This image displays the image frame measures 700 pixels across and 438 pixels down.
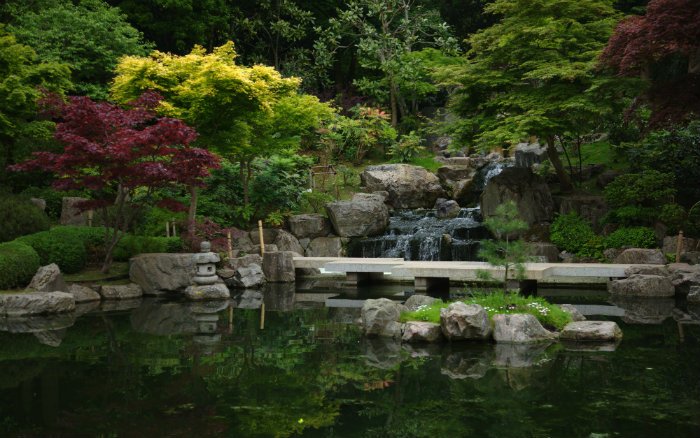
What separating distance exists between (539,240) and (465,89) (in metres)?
4.29

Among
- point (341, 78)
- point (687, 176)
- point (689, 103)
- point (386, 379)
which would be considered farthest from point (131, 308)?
point (341, 78)

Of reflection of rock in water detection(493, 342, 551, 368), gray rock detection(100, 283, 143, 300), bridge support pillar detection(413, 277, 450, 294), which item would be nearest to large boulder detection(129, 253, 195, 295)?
gray rock detection(100, 283, 143, 300)

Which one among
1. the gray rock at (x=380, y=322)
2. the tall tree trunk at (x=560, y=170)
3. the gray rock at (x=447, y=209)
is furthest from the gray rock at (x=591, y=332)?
the gray rock at (x=447, y=209)

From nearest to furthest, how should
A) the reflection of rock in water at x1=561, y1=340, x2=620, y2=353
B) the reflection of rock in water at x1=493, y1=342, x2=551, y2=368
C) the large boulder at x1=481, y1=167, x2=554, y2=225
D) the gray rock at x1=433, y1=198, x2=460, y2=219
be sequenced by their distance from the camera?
the reflection of rock in water at x1=493, y1=342, x2=551, y2=368, the reflection of rock in water at x1=561, y1=340, x2=620, y2=353, the large boulder at x1=481, y1=167, x2=554, y2=225, the gray rock at x1=433, y1=198, x2=460, y2=219

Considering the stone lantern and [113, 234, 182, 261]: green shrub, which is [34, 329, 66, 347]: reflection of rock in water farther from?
[113, 234, 182, 261]: green shrub

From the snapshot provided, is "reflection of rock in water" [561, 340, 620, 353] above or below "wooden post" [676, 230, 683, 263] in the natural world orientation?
below

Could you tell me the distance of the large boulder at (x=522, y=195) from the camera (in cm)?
1862

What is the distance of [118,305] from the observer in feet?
45.7

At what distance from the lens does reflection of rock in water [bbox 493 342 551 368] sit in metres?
8.74

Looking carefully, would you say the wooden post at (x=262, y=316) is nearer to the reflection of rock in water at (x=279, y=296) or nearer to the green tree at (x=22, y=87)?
the reflection of rock in water at (x=279, y=296)

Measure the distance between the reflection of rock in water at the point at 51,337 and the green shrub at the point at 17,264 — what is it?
2.74 meters

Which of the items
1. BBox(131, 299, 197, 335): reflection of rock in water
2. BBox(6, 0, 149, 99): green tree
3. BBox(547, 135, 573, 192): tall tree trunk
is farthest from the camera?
BBox(6, 0, 149, 99): green tree

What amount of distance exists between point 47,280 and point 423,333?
23.9 ft

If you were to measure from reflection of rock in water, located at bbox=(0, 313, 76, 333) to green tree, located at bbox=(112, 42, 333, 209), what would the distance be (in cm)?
555
